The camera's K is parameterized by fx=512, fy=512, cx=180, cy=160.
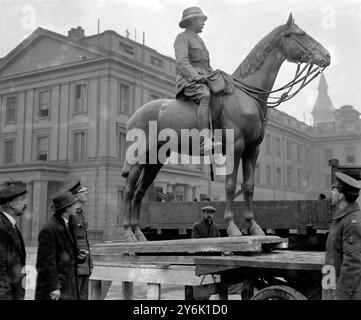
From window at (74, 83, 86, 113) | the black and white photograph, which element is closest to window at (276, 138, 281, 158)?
window at (74, 83, 86, 113)

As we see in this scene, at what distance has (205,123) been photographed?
641 centimetres

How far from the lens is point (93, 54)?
33656mm

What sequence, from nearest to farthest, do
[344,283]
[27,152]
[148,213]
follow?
[344,283]
[148,213]
[27,152]

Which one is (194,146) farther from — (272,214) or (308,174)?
(308,174)

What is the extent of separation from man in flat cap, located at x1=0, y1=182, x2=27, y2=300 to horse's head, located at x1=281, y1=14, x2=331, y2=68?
3862mm

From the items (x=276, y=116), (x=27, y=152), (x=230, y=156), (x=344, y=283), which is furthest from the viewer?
(x=276, y=116)

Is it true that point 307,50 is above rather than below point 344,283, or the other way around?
above

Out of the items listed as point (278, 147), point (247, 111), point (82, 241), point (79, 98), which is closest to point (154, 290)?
point (82, 241)

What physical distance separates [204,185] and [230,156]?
3526cm

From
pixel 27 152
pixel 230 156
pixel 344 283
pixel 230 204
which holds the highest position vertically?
pixel 27 152

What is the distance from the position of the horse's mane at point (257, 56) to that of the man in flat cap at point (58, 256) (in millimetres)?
3157

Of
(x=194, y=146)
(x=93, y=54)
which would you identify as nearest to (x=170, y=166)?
(x=93, y=54)

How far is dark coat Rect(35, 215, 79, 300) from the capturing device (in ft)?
14.9

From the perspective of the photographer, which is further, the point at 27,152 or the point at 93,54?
the point at 27,152
